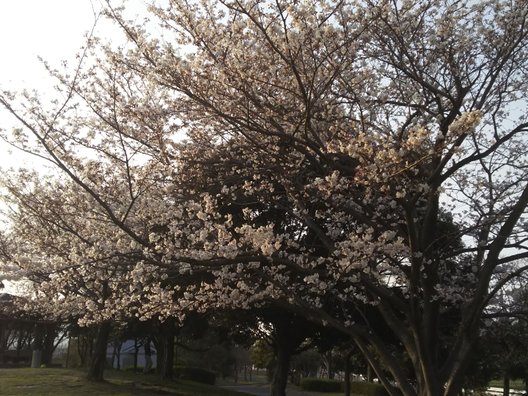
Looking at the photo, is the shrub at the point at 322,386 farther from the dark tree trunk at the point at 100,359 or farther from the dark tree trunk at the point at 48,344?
the dark tree trunk at the point at 100,359

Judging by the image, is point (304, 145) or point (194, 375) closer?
point (304, 145)

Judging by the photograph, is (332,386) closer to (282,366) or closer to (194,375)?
(194,375)

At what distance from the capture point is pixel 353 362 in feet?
116

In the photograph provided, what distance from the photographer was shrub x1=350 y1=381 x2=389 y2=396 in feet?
105

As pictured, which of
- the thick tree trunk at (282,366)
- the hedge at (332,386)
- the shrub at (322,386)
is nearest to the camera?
the thick tree trunk at (282,366)

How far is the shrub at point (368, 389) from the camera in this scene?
3194cm

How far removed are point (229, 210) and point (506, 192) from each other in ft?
17.2

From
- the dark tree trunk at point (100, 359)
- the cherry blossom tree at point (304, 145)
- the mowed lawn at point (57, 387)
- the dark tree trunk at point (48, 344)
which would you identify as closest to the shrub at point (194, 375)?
the dark tree trunk at point (48, 344)

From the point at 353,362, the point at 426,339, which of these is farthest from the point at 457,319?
the point at 353,362

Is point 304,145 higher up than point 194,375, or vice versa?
point 304,145

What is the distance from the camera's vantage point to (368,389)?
33188 mm

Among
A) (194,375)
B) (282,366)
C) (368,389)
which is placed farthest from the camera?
(368,389)

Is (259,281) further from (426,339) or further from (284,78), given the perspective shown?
(284,78)

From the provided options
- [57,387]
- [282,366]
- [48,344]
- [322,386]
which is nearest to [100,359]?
[57,387]
